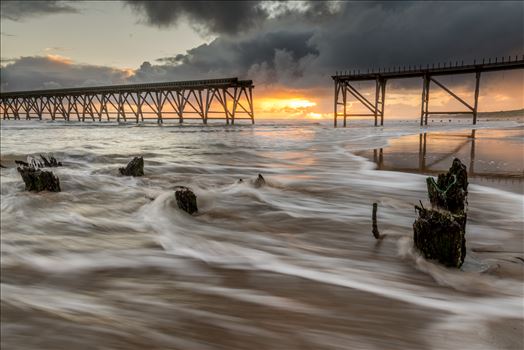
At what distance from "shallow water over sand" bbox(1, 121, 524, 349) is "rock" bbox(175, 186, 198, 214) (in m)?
0.13

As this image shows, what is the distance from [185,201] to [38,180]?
94.7 inches

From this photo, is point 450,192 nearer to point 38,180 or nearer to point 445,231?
point 445,231

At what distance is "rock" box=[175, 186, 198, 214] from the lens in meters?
3.92

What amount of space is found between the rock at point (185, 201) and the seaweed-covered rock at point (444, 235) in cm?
241

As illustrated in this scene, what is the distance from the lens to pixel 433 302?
203 centimetres

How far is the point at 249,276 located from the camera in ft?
8.00

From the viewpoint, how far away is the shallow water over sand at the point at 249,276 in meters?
1.74

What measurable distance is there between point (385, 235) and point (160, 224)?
2.17 m

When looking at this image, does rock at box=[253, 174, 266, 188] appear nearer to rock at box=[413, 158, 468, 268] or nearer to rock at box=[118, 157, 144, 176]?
rock at box=[118, 157, 144, 176]

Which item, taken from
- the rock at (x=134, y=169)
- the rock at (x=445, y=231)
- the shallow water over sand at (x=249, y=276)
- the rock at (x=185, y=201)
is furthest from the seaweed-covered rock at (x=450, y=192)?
the rock at (x=134, y=169)

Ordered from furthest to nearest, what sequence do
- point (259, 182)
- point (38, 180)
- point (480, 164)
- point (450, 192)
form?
point (480, 164) → point (259, 182) → point (38, 180) → point (450, 192)

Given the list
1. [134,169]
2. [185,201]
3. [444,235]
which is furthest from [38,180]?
[444,235]

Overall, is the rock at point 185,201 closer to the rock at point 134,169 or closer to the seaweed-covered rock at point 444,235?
the seaweed-covered rock at point 444,235

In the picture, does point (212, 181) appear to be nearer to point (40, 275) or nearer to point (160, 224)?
point (160, 224)
